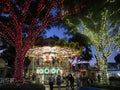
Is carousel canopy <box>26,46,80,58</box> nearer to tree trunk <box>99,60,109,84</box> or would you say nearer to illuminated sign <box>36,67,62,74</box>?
illuminated sign <box>36,67,62,74</box>

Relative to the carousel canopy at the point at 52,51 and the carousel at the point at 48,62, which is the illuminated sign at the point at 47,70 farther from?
the carousel canopy at the point at 52,51

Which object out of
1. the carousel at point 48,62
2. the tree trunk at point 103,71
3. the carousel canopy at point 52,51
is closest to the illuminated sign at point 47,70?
the carousel at point 48,62

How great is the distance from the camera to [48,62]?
138 feet

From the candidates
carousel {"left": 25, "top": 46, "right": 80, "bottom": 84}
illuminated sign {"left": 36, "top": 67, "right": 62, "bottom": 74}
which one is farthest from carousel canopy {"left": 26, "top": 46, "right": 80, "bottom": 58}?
illuminated sign {"left": 36, "top": 67, "right": 62, "bottom": 74}

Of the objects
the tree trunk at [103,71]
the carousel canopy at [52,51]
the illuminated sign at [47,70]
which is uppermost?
the carousel canopy at [52,51]

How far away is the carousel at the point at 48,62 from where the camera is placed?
3878 centimetres

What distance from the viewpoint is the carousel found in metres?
38.8

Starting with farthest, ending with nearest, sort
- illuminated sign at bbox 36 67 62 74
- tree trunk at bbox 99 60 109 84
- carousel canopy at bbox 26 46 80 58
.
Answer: illuminated sign at bbox 36 67 62 74
carousel canopy at bbox 26 46 80 58
tree trunk at bbox 99 60 109 84

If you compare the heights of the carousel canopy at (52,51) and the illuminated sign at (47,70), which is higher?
the carousel canopy at (52,51)

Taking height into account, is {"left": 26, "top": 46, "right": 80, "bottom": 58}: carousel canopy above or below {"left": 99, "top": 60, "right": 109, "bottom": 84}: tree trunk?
above

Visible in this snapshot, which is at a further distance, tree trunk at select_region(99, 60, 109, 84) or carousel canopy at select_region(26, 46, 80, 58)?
carousel canopy at select_region(26, 46, 80, 58)

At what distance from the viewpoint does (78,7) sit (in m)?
18.7

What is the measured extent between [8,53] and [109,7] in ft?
102

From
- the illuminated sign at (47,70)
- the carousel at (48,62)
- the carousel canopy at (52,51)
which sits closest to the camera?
the carousel canopy at (52,51)
